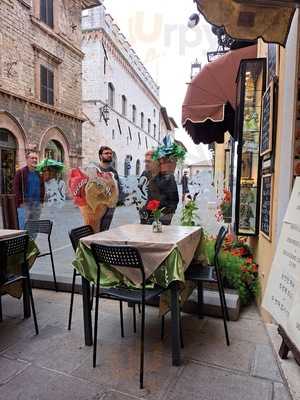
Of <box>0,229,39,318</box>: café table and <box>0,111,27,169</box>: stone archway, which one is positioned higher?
<box>0,111,27,169</box>: stone archway

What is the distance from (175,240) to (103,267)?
0.63 m

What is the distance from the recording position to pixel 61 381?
6.91 ft

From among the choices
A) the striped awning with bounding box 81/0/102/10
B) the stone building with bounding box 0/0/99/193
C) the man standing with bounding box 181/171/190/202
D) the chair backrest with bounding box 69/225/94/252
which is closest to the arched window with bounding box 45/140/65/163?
the stone building with bounding box 0/0/99/193

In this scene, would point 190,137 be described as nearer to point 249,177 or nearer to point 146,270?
point 249,177

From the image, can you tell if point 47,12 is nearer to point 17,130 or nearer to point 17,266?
point 17,130

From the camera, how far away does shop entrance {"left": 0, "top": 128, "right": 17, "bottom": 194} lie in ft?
38.2

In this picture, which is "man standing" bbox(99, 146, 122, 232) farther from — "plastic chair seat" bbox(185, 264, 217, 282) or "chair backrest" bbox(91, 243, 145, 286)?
"chair backrest" bbox(91, 243, 145, 286)

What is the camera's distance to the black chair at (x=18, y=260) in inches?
→ 101

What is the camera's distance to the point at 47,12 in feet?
44.0

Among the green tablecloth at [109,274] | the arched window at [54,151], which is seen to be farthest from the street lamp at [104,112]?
the green tablecloth at [109,274]

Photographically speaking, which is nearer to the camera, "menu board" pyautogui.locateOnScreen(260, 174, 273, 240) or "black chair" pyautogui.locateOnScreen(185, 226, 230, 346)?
"black chair" pyautogui.locateOnScreen(185, 226, 230, 346)

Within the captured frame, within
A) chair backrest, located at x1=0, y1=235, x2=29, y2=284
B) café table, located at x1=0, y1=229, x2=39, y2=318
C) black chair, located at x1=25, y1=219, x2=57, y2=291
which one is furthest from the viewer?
black chair, located at x1=25, y1=219, x2=57, y2=291

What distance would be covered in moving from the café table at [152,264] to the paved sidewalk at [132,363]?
0.19 metres

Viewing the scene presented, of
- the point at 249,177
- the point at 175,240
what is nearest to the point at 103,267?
the point at 175,240
